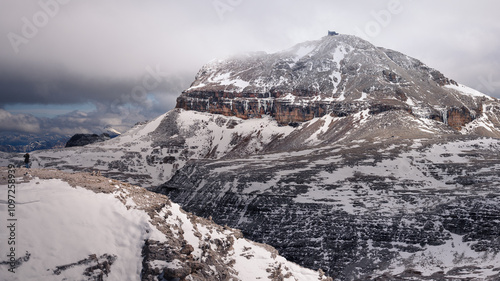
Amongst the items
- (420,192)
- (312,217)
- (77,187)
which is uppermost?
(77,187)

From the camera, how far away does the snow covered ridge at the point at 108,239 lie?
18.0 m

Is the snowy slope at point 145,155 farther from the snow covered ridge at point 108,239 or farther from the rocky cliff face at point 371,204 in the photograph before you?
the snow covered ridge at point 108,239

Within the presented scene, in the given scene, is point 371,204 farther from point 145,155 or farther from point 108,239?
point 145,155

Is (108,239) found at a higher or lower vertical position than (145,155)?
higher

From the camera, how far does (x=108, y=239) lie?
19.8m

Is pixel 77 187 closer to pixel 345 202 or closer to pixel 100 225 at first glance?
pixel 100 225

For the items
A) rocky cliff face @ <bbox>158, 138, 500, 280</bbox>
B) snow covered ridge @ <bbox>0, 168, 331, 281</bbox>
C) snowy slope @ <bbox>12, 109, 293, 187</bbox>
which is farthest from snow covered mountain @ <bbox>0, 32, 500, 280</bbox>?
snow covered ridge @ <bbox>0, 168, 331, 281</bbox>

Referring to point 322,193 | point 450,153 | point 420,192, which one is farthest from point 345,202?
point 450,153

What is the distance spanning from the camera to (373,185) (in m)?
74.1

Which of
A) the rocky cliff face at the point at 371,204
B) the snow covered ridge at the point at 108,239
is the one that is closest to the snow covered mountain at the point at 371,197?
the rocky cliff face at the point at 371,204

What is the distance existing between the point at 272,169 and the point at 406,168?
32.7 m

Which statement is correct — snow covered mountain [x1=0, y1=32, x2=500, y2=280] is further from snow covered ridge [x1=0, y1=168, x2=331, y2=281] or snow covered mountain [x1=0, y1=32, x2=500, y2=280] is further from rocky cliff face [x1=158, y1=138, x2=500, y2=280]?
snow covered ridge [x1=0, y1=168, x2=331, y2=281]

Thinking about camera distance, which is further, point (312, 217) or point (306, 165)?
point (306, 165)

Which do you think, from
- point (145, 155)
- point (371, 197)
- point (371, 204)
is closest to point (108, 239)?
point (371, 204)
